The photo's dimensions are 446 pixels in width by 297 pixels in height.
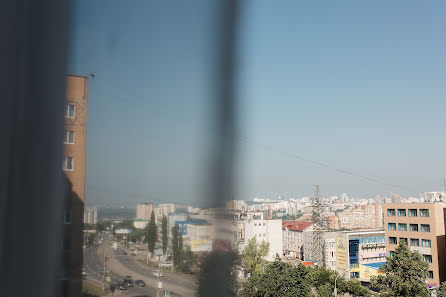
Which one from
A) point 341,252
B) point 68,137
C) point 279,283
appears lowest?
point 341,252

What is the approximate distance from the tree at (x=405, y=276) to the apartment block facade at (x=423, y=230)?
4375 mm

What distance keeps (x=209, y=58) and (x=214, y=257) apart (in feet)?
0.58

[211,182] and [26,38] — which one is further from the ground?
[26,38]

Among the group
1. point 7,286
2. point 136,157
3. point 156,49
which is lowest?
point 7,286

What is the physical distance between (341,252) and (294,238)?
4913 millimetres

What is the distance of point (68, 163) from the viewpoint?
0.29 m

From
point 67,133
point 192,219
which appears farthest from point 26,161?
point 192,219

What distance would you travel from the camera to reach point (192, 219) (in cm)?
28

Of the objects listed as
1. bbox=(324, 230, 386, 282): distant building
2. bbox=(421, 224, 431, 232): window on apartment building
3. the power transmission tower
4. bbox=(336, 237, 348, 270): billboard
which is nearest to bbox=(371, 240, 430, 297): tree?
bbox=(421, 224, 431, 232): window on apartment building

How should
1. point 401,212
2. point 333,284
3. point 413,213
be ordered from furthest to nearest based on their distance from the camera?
point 401,212 < point 413,213 < point 333,284

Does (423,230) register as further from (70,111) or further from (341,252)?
(70,111)

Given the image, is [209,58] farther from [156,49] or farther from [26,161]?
[26,161]

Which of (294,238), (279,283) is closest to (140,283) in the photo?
(279,283)

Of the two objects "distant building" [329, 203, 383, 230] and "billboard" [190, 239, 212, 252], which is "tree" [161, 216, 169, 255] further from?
"distant building" [329, 203, 383, 230]
